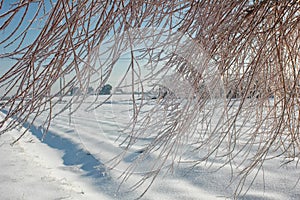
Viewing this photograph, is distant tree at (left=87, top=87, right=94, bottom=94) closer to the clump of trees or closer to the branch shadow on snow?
the clump of trees

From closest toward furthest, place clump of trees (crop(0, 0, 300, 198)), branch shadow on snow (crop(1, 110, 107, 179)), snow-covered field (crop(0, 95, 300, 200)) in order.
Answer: clump of trees (crop(0, 0, 300, 198)) → snow-covered field (crop(0, 95, 300, 200)) → branch shadow on snow (crop(1, 110, 107, 179))

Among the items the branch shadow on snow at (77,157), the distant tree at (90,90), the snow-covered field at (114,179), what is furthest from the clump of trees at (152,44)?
the branch shadow on snow at (77,157)

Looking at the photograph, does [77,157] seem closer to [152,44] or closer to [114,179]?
[114,179]

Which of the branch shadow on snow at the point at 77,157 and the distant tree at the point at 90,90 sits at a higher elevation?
the branch shadow on snow at the point at 77,157

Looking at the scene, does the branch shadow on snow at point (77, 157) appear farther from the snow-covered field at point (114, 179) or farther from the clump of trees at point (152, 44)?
the clump of trees at point (152, 44)

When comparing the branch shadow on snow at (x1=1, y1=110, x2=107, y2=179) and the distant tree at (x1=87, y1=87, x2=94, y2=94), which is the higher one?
the branch shadow on snow at (x1=1, y1=110, x2=107, y2=179)

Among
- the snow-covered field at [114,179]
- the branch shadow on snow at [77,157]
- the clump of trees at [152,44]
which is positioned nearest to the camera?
the clump of trees at [152,44]

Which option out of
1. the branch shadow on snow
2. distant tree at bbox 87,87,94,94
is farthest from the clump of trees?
the branch shadow on snow

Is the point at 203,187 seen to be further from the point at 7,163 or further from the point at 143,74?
the point at 7,163

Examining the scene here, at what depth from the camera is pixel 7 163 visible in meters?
2.77

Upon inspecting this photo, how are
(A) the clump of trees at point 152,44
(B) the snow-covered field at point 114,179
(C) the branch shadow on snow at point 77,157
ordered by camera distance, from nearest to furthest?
(A) the clump of trees at point 152,44
(B) the snow-covered field at point 114,179
(C) the branch shadow on snow at point 77,157

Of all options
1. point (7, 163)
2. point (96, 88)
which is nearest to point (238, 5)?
point (96, 88)

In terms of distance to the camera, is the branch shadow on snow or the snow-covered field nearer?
the snow-covered field

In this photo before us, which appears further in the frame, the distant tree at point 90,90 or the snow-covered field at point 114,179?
the snow-covered field at point 114,179
